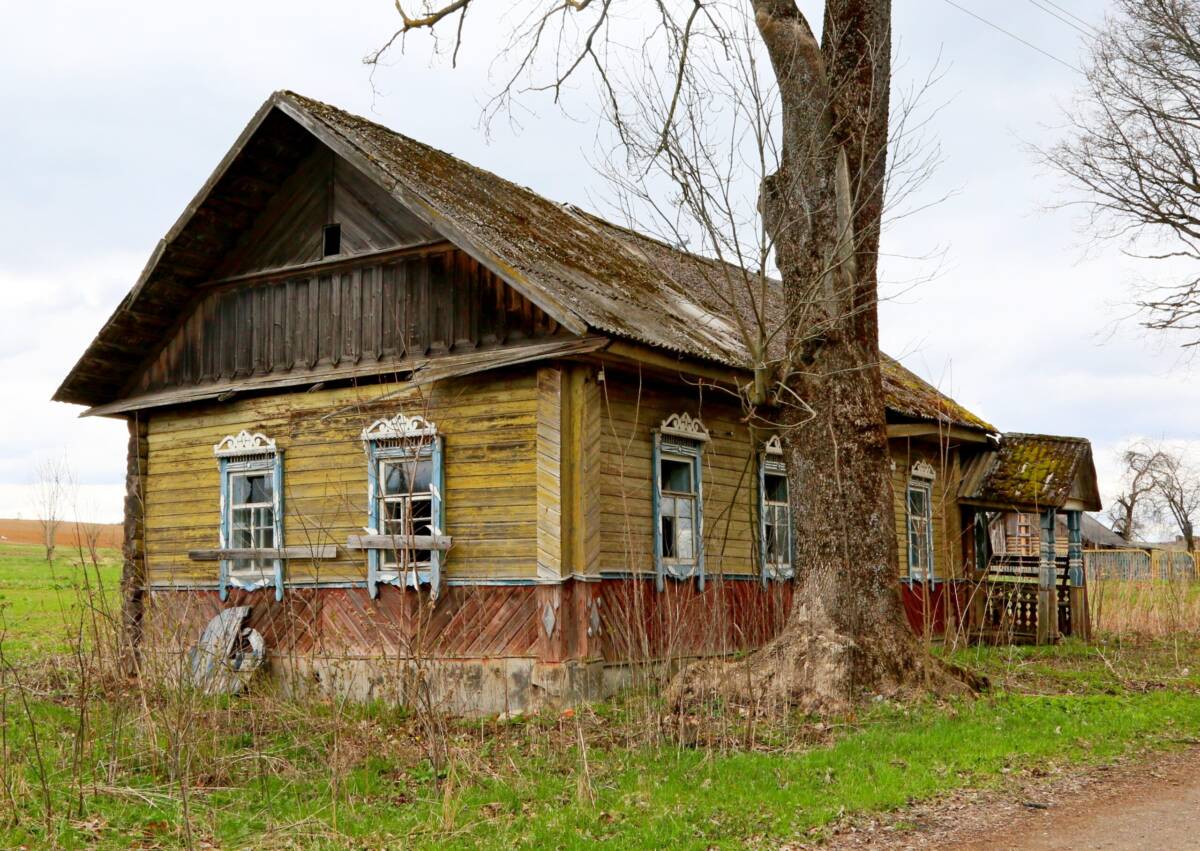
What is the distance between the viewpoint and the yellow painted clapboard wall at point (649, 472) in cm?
1162

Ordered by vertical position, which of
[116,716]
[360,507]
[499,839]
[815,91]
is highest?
[815,91]

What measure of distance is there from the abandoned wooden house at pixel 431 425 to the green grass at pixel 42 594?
4.04 ft

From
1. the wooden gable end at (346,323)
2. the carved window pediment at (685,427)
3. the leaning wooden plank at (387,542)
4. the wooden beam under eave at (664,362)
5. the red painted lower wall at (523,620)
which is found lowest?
the red painted lower wall at (523,620)

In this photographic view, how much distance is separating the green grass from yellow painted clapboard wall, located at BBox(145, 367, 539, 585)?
3.78ft

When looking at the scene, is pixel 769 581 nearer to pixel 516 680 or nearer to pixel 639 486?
pixel 639 486

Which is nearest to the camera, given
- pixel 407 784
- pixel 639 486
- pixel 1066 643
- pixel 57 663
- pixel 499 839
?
pixel 499 839

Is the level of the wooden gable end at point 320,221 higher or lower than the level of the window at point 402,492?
higher

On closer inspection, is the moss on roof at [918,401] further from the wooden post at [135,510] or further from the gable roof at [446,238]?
the wooden post at [135,510]

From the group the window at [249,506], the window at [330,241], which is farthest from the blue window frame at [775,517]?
the window at [249,506]

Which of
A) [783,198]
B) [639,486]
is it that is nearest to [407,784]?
[639,486]

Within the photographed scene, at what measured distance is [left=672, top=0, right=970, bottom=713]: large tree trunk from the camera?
10.2 meters

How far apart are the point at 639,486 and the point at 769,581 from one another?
9.84ft

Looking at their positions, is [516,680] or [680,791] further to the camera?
[516,680]

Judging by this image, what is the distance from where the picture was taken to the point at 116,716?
7574mm
